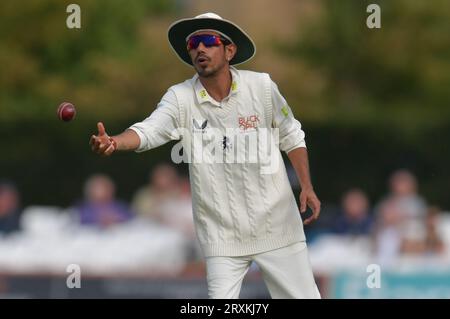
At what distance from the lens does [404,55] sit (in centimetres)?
2541

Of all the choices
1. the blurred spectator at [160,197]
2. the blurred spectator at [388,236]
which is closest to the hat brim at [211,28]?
the blurred spectator at [388,236]

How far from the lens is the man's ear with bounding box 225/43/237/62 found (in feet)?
25.3

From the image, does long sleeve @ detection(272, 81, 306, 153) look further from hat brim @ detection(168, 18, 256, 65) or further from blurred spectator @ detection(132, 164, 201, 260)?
blurred spectator @ detection(132, 164, 201, 260)

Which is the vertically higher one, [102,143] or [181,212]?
[181,212]

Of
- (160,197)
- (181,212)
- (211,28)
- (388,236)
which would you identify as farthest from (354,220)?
(211,28)

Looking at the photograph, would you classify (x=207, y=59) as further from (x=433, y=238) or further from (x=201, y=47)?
(x=433, y=238)

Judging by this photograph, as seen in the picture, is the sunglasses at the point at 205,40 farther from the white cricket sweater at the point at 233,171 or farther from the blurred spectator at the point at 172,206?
the blurred spectator at the point at 172,206

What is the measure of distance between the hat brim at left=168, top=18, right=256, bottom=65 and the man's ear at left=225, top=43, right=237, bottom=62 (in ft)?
0.08

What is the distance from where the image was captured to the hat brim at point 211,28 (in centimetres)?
759

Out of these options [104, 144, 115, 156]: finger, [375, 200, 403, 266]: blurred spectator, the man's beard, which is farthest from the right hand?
[375, 200, 403, 266]: blurred spectator

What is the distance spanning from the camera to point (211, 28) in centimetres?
762

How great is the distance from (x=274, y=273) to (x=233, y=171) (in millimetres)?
673

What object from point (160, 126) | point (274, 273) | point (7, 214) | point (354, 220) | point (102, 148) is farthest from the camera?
point (7, 214)

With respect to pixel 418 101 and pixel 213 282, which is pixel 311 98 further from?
pixel 213 282
